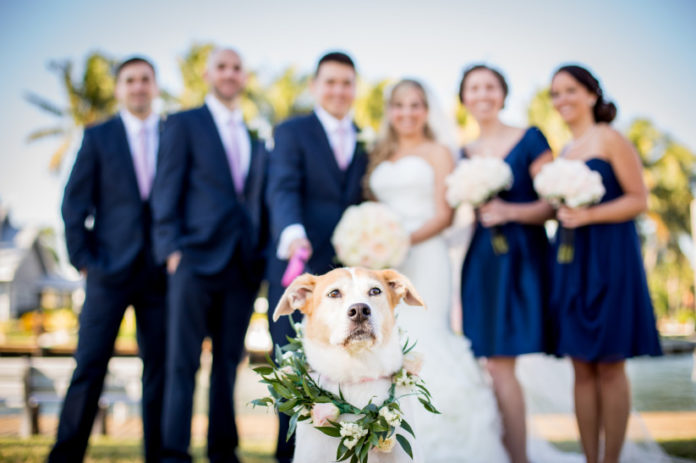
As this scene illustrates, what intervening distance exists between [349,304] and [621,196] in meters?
2.76

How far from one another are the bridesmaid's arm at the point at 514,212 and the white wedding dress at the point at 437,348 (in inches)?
19.8

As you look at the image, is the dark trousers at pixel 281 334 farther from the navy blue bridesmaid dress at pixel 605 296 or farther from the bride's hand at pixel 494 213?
the navy blue bridesmaid dress at pixel 605 296

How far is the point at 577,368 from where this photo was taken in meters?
4.04

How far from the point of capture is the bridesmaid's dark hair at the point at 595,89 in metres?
4.25

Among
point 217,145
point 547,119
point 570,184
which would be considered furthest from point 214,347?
point 547,119

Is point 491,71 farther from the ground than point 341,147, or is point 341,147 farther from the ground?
point 491,71

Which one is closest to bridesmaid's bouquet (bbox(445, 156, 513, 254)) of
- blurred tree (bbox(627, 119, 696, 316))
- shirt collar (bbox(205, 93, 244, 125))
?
shirt collar (bbox(205, 93, 244, 125))

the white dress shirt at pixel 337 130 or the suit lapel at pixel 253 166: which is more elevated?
the white dress shirt at pixel 337 130

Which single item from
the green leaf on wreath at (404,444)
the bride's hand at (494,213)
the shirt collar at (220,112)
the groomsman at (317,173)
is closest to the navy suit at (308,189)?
the groomsman at (317,173)

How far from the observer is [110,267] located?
4270 mm

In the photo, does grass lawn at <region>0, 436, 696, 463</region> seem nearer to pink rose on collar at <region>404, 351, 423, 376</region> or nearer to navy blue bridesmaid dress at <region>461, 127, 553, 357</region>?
navy blue bridesmaid dress at <region>461, 127, 553, 357</region>

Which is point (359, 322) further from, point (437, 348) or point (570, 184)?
point (570, 184)

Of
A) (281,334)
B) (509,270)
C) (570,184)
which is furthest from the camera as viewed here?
(509,270)

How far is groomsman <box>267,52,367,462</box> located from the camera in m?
3.81
